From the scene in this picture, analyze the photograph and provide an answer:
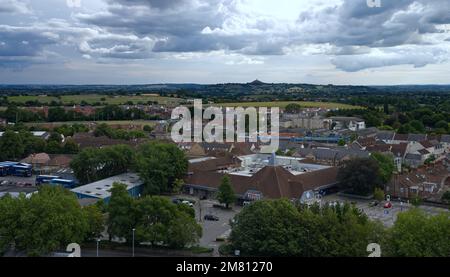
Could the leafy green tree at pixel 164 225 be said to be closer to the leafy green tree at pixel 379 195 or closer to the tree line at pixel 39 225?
the tree line at pixel 39 225

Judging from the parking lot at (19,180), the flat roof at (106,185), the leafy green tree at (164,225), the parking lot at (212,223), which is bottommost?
the parking lot at (19,180)

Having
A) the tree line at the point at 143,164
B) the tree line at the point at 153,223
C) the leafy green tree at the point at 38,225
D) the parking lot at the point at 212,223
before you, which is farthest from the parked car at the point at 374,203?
the leafy green tree at the point at 38,225

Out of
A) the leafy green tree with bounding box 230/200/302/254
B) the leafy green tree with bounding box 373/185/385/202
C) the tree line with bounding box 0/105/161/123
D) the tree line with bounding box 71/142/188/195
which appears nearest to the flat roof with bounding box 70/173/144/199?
the tree line with bounding box 71/142/188/195

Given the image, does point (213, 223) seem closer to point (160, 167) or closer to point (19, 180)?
point (160, 167)

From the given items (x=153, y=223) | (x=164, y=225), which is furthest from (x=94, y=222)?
(x=164, y=225)

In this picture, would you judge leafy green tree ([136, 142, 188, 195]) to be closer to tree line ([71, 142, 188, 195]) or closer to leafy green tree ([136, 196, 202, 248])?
tree line ([71, 142, 188, 195])

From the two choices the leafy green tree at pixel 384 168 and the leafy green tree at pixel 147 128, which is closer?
A: the leafy green tree at pixel 384 168
